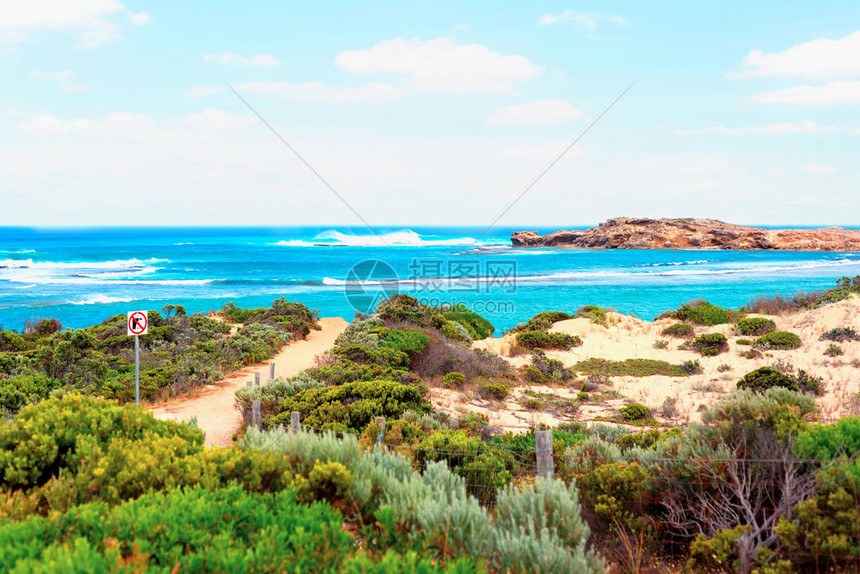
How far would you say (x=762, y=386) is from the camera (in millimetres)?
10969

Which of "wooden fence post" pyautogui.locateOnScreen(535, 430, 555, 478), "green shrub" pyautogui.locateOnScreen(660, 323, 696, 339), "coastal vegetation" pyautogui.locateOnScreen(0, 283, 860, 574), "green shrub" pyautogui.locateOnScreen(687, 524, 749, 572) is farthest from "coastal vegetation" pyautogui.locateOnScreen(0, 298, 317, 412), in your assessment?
"green shrub" pyautogui.locateOnScreen(660, 323, 696, 339)

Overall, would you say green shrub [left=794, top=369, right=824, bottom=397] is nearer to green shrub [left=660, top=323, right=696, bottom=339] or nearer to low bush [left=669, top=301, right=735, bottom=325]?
green shrub [left=660, top=323, right=696, bottom=339]

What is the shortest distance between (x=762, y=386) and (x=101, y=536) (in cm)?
1206

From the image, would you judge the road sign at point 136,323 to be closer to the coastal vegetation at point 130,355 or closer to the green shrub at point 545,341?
the coastal vegetation at point 130,355

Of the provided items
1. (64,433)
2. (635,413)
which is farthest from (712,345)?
(64,433)

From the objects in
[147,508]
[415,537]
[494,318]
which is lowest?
[494,318]

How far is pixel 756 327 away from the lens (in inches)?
724

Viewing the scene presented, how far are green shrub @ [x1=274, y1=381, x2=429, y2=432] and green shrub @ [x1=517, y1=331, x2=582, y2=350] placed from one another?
10.5 m

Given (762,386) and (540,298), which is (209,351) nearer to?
(762,386)

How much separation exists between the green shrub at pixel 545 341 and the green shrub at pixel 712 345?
13.4 ft

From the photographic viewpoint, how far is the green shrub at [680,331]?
63.5 ft

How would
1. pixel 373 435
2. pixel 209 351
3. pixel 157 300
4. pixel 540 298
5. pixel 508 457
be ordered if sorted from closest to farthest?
pixel 508 457
pixel 373 435
pixel 209 351
pixel 157 300
pixel 540 298

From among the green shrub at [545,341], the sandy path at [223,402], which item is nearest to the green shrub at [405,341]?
the sandy path at [223,402]

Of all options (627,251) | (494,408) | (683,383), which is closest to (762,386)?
(683,383)
